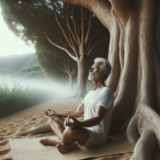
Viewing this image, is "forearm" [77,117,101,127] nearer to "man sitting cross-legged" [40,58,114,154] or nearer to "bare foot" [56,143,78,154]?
"man sitting cross-legged" [40,58,114,154]

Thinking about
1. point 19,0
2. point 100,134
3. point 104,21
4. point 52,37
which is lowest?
point 100,134

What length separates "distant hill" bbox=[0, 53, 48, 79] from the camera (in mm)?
19216

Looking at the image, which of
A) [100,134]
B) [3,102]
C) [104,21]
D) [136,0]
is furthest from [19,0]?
[100,134]

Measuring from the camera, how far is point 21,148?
7.95 ft

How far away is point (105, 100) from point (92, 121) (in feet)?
1.15

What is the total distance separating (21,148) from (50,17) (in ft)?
33.3

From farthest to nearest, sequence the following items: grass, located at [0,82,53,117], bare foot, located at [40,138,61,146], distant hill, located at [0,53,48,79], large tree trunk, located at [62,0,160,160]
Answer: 1. distant hill, located at [0,53,48,79]
2. grass, located at [0,82,53,117]
3. large tree trunk, located at [62,0,160,160]
4. bare foot, located at [40,138,61,146]

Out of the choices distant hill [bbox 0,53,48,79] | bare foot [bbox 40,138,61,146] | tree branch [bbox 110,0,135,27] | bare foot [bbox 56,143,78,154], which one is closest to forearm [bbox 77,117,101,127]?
bare foot [bbox 56,143,78,154]

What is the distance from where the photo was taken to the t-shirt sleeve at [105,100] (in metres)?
2.22

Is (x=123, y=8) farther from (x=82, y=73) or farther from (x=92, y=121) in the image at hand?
(x=82, y=73)

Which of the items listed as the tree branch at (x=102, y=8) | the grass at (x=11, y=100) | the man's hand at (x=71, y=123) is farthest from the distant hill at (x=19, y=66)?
the man's hand at (x=71, y=123)

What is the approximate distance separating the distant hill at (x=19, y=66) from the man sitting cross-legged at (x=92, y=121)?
16171 mm

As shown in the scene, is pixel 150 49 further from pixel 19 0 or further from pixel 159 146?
pixel 19 0

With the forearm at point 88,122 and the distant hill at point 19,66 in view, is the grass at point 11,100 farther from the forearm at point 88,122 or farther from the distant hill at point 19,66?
the distant hill at point 19,66
